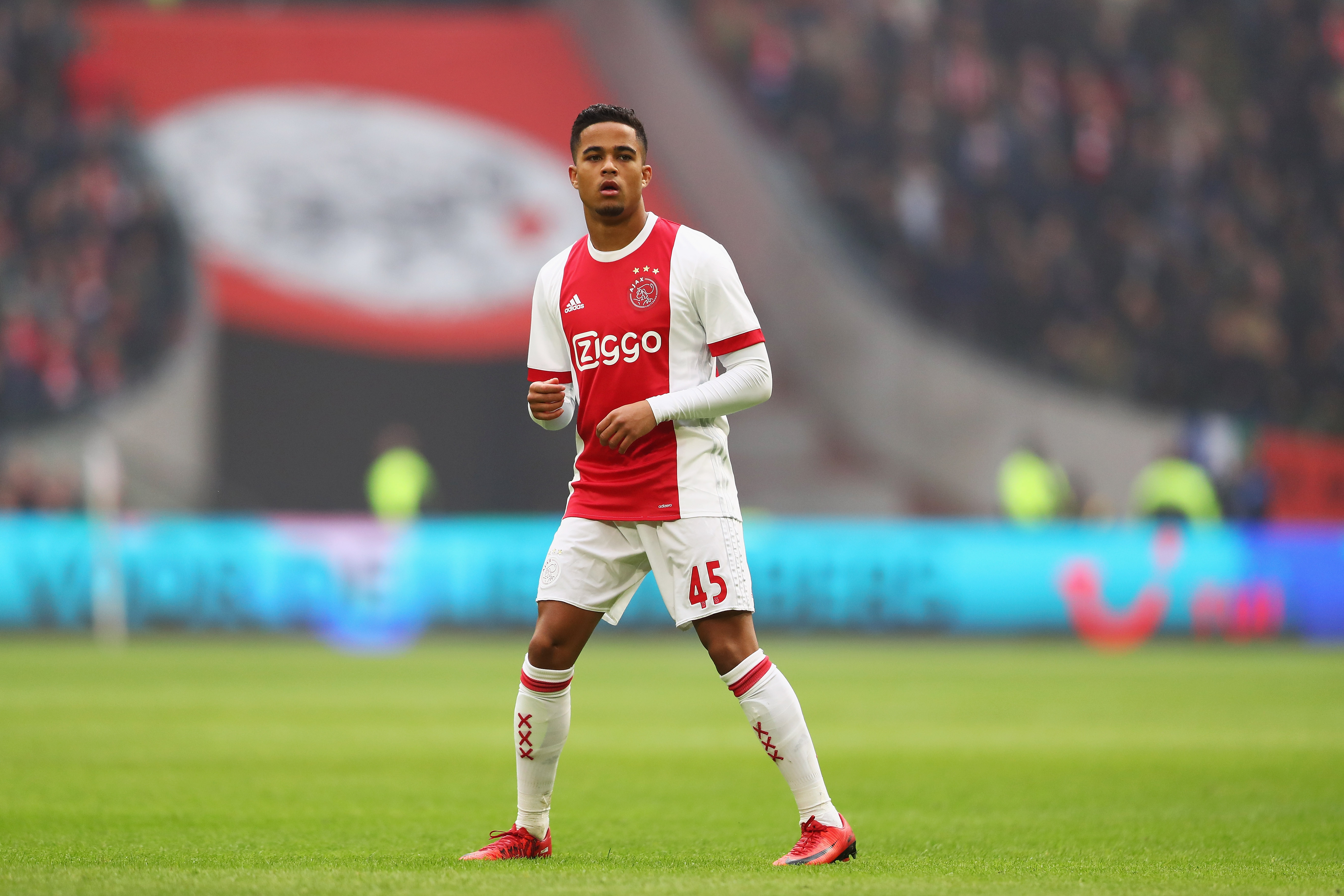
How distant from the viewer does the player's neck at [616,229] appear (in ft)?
17.0

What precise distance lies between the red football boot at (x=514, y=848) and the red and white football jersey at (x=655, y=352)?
3.18ft

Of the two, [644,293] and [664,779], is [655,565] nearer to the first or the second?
[644,293]

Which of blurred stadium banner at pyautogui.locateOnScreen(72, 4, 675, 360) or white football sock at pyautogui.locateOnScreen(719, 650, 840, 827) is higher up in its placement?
blurred stadium banner at pyautogui.locateOnScreen(72, 4, 675, 360)

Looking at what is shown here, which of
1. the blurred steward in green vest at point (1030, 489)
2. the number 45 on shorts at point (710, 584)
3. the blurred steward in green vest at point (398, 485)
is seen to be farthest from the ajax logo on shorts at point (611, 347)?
the blurred steward in green vest at point (398, 485)

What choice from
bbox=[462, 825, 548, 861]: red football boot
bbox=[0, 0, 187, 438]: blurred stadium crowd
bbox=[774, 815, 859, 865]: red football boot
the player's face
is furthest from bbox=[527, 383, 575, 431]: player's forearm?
bbox=[0, 0, 187, 438]: blurred stadium crowd

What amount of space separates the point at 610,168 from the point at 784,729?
170 centimetres

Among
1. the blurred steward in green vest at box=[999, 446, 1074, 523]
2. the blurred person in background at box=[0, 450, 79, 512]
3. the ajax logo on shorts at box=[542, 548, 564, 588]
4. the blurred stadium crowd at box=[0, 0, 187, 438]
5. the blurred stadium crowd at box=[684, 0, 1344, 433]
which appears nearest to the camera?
the ajax logo on shorts at box=[542, 548, 564, 588]

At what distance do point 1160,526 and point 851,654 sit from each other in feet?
12.1

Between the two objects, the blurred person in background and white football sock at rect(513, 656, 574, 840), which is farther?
the blurred person in background

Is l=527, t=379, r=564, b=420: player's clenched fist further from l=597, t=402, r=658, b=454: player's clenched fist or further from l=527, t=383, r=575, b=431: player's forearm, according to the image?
l=597, t=402, r=658, b=454: player's clenched fist

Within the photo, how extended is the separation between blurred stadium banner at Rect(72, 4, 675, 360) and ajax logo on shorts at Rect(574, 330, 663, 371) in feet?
59.9

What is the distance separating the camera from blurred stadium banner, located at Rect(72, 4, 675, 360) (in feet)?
77.8

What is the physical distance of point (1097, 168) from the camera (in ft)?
80.4

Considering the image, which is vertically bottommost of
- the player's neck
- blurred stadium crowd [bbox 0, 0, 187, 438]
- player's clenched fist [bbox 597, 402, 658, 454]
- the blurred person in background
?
the blurred person in background
